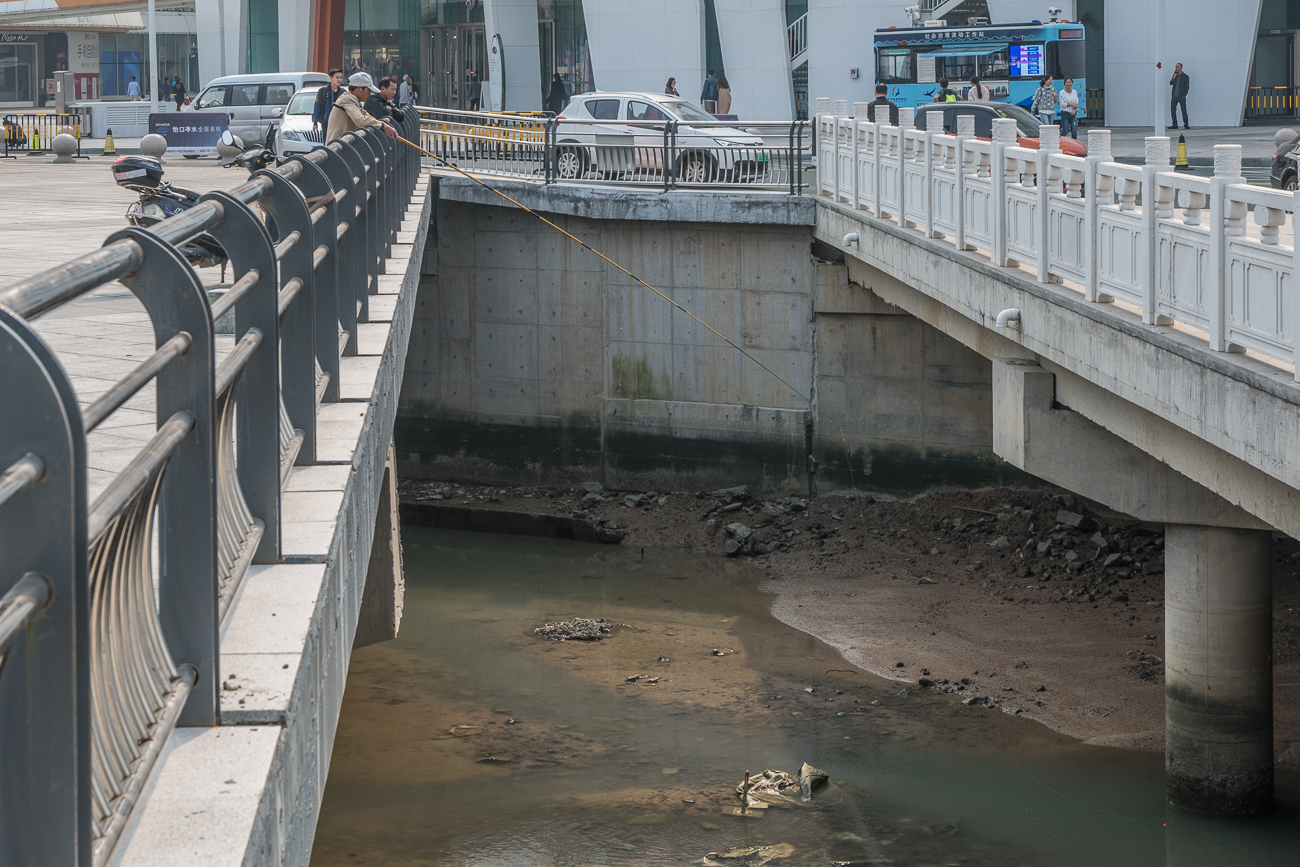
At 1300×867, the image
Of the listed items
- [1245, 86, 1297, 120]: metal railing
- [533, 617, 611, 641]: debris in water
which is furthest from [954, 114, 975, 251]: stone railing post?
[1245, 86, 1297, 120]: metal railing

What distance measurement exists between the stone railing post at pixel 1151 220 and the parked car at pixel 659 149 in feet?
31.7

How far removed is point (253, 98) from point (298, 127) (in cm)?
642

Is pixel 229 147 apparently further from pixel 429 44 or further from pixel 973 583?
pixel 429 44

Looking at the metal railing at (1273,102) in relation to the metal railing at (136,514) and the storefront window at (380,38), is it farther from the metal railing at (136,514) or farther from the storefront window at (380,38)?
the metal railing at (136,514)

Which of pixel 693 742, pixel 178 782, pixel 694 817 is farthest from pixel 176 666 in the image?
pixel 693 742

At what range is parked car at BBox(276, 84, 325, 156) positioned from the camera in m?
25.4

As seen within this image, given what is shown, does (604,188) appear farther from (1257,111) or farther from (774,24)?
(1257,111)

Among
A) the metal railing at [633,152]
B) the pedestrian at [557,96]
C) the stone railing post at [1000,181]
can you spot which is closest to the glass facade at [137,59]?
the pedestrian at [557,96]

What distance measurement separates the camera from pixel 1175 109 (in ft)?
106

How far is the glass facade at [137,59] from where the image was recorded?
57375 millimetres

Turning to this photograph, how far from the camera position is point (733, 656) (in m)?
14.5

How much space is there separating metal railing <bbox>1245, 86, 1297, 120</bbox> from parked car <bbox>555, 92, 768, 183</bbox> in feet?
56.2

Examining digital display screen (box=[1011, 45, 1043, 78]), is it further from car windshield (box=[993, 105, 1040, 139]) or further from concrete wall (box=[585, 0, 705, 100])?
car windshield (box=[993, 105, 1040, 139])

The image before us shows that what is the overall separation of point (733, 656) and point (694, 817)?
3825 mm
